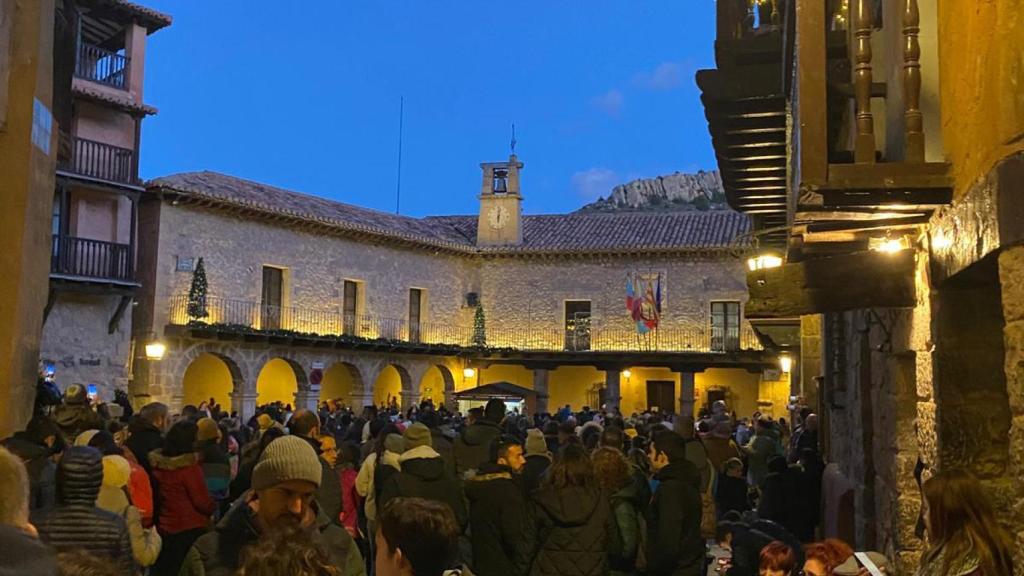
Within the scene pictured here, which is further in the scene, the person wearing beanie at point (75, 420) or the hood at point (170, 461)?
the person wearing beanie at point (75, 420)

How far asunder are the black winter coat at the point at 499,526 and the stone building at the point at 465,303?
793 inches

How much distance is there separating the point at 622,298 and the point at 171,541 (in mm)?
27175

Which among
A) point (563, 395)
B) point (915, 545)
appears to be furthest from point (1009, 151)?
point (563, 395)

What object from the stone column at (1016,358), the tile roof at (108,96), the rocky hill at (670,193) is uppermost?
the rocky hill at (670,193)

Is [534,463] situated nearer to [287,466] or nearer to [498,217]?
[287,466]

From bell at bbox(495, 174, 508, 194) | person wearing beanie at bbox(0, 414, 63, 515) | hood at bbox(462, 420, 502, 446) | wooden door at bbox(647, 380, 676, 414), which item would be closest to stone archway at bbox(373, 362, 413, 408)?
bell at bbox(495, 174, 508, 194)

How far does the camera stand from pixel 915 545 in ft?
16.8

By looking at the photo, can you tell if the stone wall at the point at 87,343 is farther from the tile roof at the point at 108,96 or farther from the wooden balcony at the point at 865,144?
the wooden balcony at the point at 865,144

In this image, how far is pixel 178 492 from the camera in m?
5.85

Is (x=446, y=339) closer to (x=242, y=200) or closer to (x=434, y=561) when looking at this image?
(x=242, y=200)

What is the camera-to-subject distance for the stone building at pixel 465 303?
2592 cm

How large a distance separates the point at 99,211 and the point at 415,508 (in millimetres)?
20589

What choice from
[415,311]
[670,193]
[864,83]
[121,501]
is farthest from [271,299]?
[670,193]

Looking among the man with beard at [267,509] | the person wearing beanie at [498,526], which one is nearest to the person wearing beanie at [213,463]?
the person wearing beanie at [498,526]
